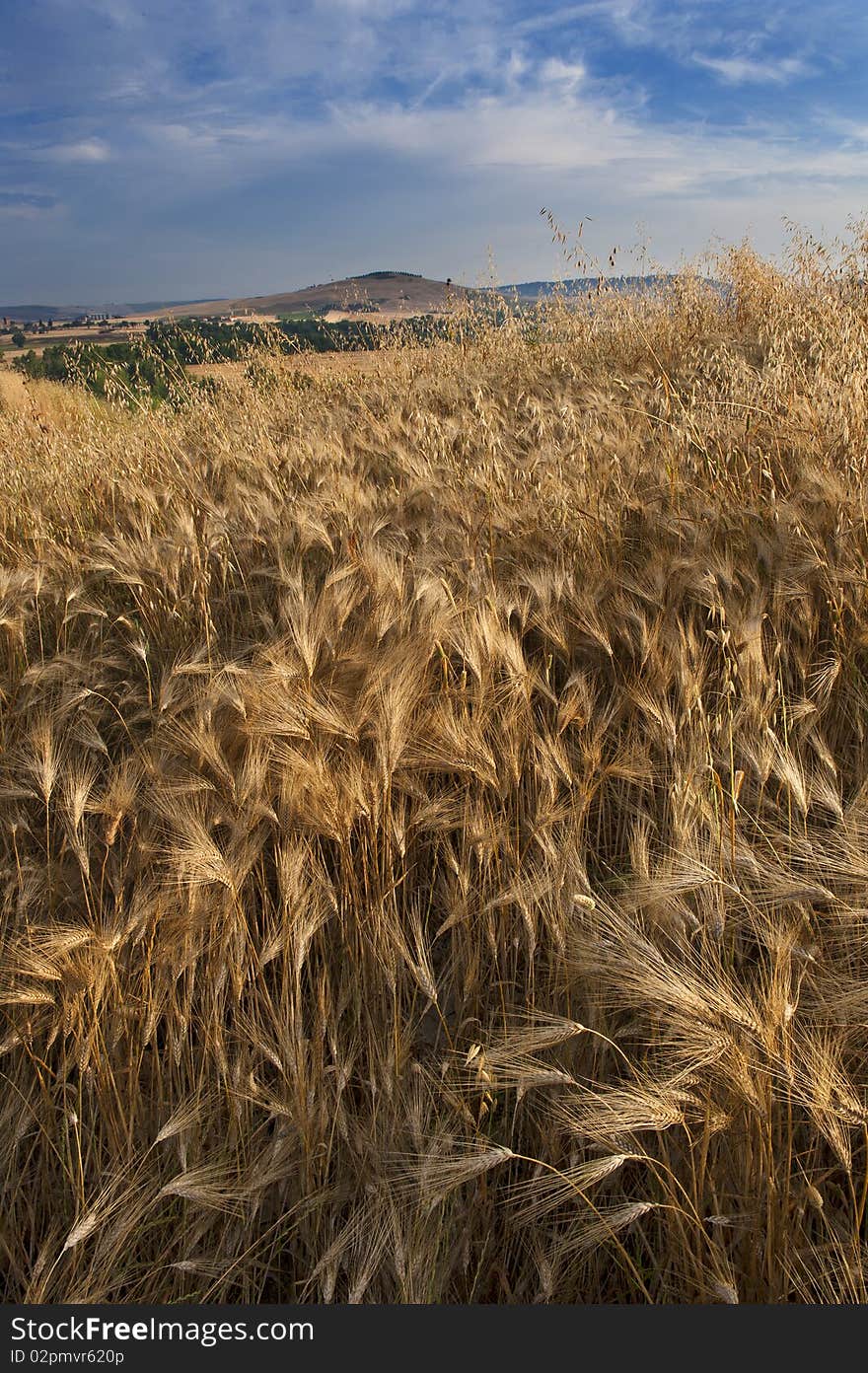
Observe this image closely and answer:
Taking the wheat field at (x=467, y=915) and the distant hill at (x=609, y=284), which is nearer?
the wheat field at (x=467, y=915)

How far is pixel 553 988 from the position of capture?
1385 mm

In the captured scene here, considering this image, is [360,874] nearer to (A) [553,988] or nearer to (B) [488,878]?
(B) [488,878]

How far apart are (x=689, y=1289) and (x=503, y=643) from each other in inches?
50.0

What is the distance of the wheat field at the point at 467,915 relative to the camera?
1138mm

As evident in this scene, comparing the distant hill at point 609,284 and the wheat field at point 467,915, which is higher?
the distant hill at point 609,284

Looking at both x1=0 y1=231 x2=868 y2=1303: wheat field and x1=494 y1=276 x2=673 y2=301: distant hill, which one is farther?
x1=494 y1=276 x2=673 y2=301: distant hill

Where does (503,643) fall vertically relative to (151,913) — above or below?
above

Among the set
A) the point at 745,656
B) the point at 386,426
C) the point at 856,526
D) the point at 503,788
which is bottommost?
the point at 503,788

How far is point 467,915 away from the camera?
144cm

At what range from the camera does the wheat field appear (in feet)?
3.73

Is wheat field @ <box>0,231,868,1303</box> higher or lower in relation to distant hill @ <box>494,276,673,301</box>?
lower

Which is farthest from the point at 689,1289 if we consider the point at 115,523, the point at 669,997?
the point at 115,523

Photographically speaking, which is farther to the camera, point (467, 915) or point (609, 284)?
point (609, 284)

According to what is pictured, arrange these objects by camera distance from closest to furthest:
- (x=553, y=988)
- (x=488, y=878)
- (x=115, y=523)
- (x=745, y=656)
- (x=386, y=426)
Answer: (x=553, y=988) < (x=488, y=878) < (x=745, y=656) < (x=115, y=523) < (x=386, y=426)
